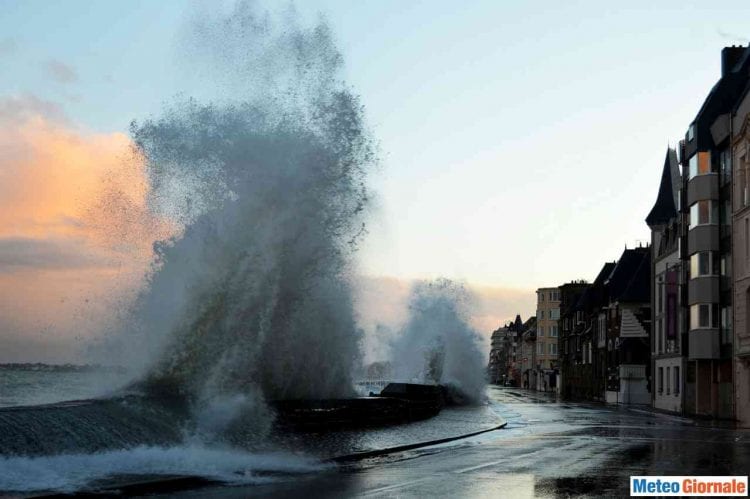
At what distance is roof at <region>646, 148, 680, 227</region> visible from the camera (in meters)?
64.3

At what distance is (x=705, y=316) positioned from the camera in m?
48.5

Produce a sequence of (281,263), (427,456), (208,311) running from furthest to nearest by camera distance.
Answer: (281,263) → (208,311) → (427,456)

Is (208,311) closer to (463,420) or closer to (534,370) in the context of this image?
(463,420)

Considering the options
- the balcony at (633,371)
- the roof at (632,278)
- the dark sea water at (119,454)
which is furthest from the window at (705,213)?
the dark sea water at (119,454)

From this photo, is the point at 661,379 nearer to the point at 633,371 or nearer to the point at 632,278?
the point at 633,371

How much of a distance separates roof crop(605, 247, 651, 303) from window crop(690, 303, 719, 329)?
25.7 metres

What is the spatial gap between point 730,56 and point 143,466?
150 feet

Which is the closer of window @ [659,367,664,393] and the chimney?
the chimney

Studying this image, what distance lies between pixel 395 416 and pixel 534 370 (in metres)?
136

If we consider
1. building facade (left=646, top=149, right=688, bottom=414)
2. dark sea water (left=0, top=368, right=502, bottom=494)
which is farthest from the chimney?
dark sea water (left=0, top=368, right=502, bottom=494)

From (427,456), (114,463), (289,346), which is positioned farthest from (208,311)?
(114,463)

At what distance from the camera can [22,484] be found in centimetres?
1281

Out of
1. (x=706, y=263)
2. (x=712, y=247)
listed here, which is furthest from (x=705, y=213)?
(x=706, y=263)

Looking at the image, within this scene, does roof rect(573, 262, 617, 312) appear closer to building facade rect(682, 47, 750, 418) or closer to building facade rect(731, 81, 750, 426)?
building facade rect(682, 47, 750, 418)
